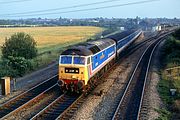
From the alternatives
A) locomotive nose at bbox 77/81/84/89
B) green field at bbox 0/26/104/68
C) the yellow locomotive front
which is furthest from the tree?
locomotive nose at bbox 77/81/84/89

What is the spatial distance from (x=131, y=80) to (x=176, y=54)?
1285cm

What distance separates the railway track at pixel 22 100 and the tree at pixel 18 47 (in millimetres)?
10745

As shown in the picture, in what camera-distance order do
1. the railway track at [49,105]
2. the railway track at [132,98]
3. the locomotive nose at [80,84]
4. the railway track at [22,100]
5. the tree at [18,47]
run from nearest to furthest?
the railway track at [49,105] → the railway track at [132,98] → the railway track at [22,100] → the locomotive nose at [80,84] → the tree at [18,47]

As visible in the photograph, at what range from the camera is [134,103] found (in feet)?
63.7

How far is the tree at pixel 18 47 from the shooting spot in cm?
3462

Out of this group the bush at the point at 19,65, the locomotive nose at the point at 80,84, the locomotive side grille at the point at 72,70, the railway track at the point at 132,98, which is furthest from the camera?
the bush at the point at 19,65

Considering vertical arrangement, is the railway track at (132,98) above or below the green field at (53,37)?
below

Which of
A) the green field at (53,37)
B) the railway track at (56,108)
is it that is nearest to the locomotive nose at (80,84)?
the railway track at (56,108)

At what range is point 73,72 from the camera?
2070 cm

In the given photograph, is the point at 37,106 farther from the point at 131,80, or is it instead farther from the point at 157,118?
the point at 131,80

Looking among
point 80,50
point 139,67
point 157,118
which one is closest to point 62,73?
point 80,50

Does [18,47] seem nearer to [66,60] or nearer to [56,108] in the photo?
[66,60]

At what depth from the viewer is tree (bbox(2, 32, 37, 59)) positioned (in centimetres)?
3462

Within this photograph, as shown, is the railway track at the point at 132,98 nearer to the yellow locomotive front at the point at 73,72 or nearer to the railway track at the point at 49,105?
the railway track at the point at 49,105
